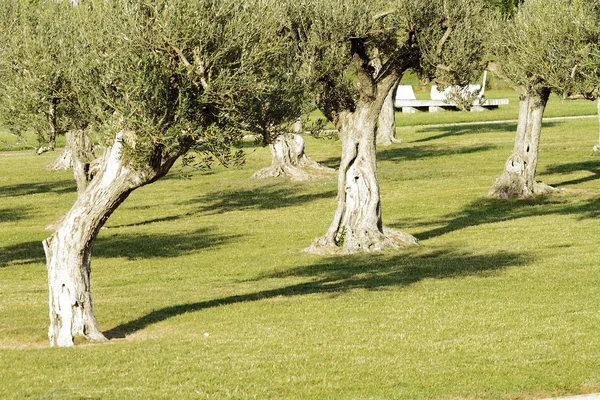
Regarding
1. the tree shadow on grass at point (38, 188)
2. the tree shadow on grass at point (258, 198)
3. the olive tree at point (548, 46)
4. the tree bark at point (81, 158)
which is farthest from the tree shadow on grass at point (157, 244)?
the tree shadow on grass at point (38, 188)

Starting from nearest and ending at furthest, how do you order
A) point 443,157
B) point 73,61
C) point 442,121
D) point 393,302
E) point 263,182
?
1. point 73,61
2. point 393,302
3. point 263,182
4. point 443,157
5. point 442,121

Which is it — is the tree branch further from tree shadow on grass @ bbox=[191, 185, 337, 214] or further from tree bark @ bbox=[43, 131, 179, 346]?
tree shadow on grass @ bbox=[191, 185, 337, 214]

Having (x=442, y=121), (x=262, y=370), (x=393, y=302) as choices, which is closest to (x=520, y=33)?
(x=393, y=302)

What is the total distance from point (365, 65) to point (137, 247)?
9.31 m

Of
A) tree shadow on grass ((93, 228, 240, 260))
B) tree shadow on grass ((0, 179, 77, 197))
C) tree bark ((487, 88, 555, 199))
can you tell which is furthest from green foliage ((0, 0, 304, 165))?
tree shadow on grass ((0, 179, 77, 197))

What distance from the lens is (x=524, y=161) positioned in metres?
39.8

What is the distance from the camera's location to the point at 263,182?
49.1 meters

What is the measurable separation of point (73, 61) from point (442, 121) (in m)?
61.1

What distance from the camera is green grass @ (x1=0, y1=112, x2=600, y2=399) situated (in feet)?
51.0

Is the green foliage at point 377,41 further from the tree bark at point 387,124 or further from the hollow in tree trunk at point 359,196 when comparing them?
the tree bark at point 387,124

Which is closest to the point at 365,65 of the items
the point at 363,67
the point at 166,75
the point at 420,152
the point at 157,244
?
the point at 363,67

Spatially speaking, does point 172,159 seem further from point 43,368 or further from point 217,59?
point 43,368

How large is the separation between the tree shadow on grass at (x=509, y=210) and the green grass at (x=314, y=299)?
136 mm

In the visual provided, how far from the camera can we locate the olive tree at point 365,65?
92.7 ft
